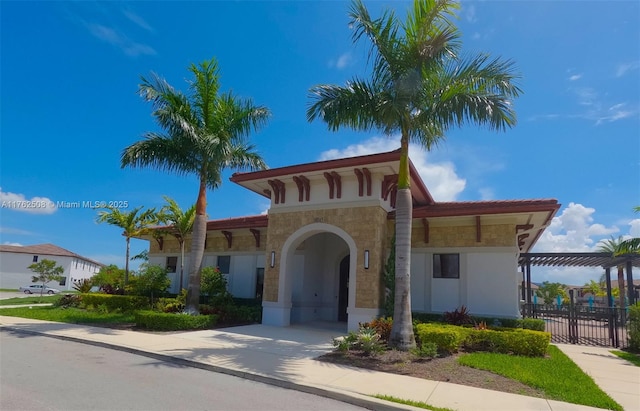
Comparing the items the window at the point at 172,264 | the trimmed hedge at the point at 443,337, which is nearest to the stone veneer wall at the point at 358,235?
the trimmed hedge at the point at 443,337

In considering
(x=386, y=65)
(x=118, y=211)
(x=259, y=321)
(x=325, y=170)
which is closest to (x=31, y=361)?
(x=259, y=321)

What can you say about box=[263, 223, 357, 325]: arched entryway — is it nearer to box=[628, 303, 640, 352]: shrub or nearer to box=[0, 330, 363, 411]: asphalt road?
box=[0, 330, 363, 411]: asphalt road

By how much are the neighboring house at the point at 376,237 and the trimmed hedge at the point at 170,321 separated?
2.67 meters

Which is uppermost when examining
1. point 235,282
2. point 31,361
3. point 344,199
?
point 344,199

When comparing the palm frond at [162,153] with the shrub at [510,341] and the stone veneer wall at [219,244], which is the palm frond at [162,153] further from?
the shrub at [510,341]

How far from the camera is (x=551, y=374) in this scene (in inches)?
336

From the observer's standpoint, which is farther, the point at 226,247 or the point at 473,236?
the point at 226,247

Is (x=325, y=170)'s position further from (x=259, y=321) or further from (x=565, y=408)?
(x=565, y=408)

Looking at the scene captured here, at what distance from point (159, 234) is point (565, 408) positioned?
20426 mm

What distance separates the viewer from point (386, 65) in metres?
11.3

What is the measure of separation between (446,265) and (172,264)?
14938mm

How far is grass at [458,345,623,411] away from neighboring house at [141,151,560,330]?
12.5ft

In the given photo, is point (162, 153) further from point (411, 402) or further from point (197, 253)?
point (411, 402)

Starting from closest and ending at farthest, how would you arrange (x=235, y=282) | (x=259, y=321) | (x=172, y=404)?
(x=172, y=404)
(x=259, y=321)
(x=235, y=282)
